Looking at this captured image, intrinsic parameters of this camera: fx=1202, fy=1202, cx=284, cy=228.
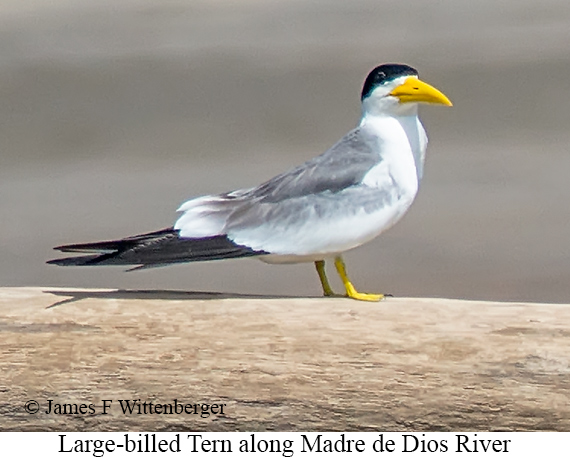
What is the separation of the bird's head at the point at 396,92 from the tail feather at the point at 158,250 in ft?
1.50

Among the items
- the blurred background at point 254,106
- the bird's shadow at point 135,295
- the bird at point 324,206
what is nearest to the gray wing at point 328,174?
the bird at point 324,206

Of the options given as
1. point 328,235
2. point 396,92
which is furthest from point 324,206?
point 396,92

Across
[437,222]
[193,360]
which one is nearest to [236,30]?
[437,222]

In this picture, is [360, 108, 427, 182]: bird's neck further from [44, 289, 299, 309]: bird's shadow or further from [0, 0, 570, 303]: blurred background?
[0, 0, 570, 303]: blurred background

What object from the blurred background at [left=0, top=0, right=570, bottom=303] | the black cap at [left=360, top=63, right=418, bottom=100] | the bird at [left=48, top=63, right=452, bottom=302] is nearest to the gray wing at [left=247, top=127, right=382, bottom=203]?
the bird at [left=48, top=63, right=452, bottom=302]

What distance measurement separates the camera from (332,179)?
8.94 ft

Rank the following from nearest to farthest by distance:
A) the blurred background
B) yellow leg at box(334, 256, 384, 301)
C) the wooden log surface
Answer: the wooden log surface
yellow leg at box(334, 256, 384, 301)
the blurred background

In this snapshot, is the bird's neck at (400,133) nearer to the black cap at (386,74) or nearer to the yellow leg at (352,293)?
the black cap at (386,74)

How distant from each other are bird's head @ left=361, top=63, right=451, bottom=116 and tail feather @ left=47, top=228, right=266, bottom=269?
46 centimetres

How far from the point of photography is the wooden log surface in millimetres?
2367

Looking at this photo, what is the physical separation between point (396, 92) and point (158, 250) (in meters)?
0.65

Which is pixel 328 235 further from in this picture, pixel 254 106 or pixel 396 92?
pixel 254 106

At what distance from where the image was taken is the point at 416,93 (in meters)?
2.72

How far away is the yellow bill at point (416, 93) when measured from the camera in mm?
2695
